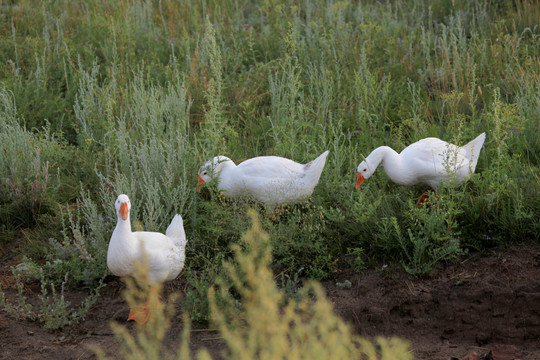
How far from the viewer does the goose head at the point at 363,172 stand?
3918 millimetres

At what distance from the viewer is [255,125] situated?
520cm

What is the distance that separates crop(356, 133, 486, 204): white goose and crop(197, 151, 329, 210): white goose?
35 centimetres

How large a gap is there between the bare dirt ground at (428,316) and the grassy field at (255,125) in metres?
0.12

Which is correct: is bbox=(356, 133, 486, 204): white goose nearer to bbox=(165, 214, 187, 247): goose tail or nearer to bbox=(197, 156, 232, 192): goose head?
bbox=(197, 156, 232, 192): goose head

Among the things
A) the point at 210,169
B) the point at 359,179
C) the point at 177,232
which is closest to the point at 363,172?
the point at 359,179

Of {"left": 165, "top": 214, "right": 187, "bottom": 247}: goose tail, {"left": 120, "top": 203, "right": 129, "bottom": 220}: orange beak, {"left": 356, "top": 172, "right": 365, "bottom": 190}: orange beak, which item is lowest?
{"left": 165, "top": 214, "right": 187, "bottom": 247}: goose tail

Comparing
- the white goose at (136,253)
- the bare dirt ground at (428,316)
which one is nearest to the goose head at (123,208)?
the white goose at (136,253)

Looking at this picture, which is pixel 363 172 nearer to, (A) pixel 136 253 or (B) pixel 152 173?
(B) pixel 152 173

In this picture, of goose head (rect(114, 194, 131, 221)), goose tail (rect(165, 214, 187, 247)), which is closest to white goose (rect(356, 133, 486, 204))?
goose tail (rect(165, 214, 187, 247))

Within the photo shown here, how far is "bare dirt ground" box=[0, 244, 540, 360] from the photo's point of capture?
3.12 meters

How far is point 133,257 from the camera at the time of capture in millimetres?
3254

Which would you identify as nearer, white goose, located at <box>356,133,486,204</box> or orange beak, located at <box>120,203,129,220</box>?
orange beak, located at <box>120,203,129,220</box>

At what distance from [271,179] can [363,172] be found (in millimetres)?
613

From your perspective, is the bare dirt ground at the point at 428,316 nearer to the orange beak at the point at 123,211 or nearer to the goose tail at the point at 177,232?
the goose tail at the point at 177,232
